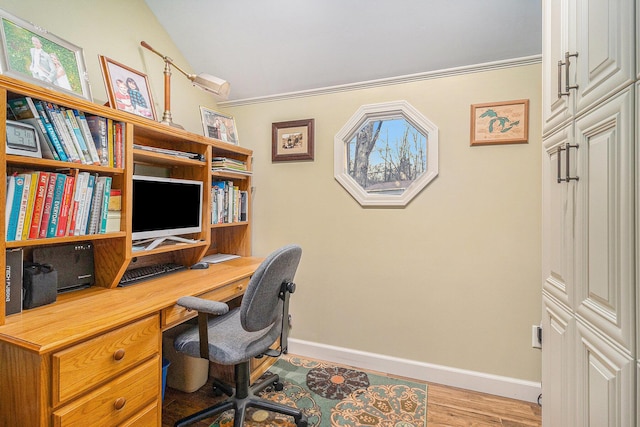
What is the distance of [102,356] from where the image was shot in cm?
106

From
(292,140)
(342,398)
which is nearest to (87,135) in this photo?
(292,140)

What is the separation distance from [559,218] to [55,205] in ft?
6.53

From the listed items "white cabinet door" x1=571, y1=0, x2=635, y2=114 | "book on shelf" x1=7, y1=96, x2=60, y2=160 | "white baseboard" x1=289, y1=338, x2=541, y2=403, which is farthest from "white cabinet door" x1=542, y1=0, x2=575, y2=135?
"book on shelf" x1=7, y1=96, x2=60, y2=160

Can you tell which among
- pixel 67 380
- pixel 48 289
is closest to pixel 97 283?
pixel 48 289

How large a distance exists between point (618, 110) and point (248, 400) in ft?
6.25

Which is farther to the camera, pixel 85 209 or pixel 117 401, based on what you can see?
pixel 85 209

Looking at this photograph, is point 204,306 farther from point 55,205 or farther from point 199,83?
point 199,83

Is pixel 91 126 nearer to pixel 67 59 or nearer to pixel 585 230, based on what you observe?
pixel 67 59

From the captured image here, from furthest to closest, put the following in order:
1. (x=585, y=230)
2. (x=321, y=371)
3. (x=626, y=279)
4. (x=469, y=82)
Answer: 1. (x=321, y=371)
2. (x=469, y=82)
3. (x=585, y=230)
4. (x=626, y=279)

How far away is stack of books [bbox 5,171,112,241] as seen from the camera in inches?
44.3

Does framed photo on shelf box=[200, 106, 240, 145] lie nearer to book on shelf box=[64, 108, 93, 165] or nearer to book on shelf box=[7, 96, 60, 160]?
book on shelf box=[64, 108, 93, 165]

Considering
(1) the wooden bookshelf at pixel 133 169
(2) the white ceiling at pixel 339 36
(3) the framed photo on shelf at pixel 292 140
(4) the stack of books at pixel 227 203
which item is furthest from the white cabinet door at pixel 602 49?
(4) the stack of books at pixel 227 203

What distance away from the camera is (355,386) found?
6.48 feet

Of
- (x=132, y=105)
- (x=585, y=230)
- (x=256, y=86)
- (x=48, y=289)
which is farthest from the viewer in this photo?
(x=256, y=86)
